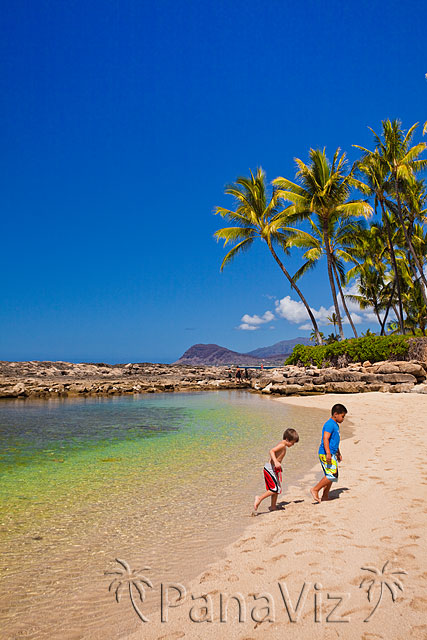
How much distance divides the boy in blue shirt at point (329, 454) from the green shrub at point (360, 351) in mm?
20710

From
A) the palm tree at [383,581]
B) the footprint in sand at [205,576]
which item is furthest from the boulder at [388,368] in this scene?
the footprint in sand at [205,576]

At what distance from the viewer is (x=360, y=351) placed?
2545 centimetres

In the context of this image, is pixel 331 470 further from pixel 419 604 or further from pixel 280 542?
pixel 419 604

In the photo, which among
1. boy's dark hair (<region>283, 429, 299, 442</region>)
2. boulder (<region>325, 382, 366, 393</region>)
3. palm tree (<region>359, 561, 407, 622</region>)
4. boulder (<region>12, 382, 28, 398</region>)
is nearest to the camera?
palm tree (<region>359, 561, 407, 622</region>)

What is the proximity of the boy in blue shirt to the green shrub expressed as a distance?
2071 cm

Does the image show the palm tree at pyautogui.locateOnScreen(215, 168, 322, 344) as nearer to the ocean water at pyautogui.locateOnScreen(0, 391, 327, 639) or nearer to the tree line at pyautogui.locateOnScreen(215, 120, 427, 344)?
the tree line at pyautogui.locateOnScreen(215, 120, 427, 344)

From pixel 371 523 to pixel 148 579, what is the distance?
242 centimetres

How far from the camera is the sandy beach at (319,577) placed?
254cm

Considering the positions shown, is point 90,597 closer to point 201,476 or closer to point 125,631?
point 125,631

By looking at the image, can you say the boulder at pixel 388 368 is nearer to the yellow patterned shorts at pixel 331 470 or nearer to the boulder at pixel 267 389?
the boulder at pixel 267 389

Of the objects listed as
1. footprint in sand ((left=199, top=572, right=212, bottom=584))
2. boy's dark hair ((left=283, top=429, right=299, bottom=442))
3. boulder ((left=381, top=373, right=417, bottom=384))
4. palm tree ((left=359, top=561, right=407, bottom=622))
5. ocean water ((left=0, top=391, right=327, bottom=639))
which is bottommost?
ocean water ((left=0, top=391, right=327, bottom=639))

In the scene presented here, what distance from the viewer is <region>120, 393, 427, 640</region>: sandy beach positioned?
254cm

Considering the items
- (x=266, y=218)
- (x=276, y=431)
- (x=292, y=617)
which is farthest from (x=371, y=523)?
(x=266, y=218)

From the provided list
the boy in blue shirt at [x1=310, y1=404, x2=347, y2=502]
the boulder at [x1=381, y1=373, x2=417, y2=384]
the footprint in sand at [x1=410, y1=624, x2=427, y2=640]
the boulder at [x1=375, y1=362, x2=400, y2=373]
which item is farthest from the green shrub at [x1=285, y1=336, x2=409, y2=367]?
the footprint in sand at [x1=410, y1=624, x2=427, y2=640]
